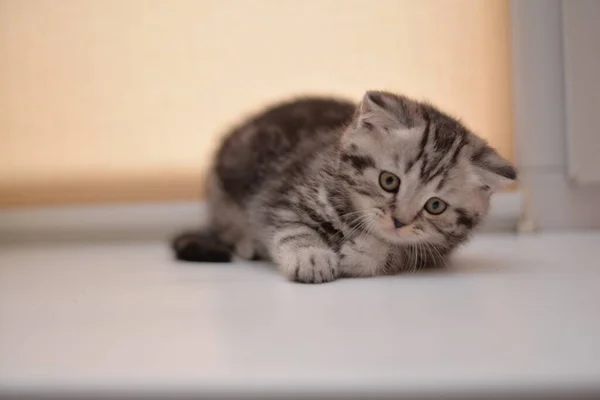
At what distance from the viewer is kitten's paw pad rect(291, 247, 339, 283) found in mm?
1100

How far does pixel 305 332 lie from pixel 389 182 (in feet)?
1.39

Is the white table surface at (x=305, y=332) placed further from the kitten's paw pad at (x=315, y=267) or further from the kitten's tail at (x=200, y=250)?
the kitten's tail at (x=200, y=250)

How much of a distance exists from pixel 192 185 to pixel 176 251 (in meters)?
0.41

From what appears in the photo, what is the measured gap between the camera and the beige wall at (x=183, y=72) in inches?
66.6

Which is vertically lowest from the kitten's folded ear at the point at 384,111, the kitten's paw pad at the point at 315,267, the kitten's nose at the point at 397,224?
the kitten's paw pad at the point at 315,267

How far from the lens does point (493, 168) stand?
1129 mm

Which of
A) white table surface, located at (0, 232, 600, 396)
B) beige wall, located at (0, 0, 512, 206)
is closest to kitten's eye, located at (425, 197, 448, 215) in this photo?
white table surface, located at (0, 232, 600, 396)

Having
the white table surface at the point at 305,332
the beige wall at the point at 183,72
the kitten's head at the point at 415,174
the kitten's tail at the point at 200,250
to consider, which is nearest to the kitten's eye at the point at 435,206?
the kitten's head at the point at 415,174

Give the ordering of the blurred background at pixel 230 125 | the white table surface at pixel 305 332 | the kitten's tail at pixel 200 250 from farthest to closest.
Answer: the kitten's tail at pixel 200 250
the blurred background at pixel 230 125
the white table surface at pixel 305 332

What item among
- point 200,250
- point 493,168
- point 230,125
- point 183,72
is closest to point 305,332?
point 493,168

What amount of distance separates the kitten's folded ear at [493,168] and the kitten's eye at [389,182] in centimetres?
15

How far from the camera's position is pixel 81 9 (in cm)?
180

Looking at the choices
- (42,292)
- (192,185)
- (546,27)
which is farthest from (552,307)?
(192,185)

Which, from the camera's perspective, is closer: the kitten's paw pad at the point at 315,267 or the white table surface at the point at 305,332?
the white table surface at the point at 305,332
